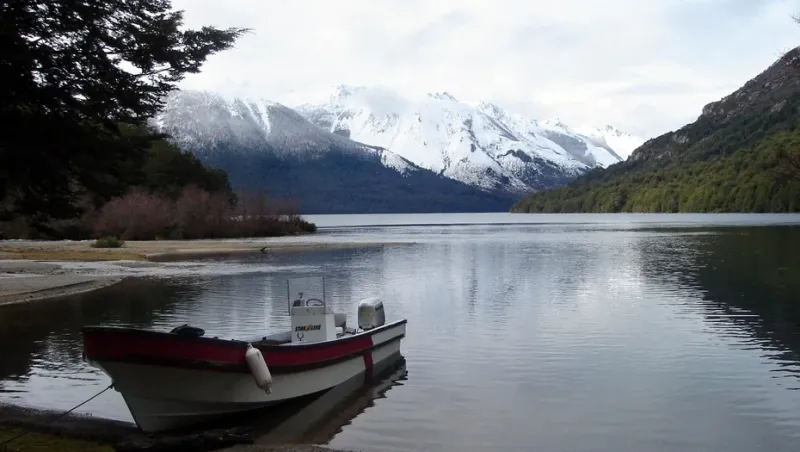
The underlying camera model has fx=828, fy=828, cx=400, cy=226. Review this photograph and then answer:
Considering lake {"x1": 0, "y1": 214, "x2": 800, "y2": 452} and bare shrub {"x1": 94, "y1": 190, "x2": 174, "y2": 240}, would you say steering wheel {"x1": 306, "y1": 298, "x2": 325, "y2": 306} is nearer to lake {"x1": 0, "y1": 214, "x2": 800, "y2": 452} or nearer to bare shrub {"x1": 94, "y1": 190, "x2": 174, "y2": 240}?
lake {"x1": 0, "y1": 214, "x2": 800, "y2": 452}

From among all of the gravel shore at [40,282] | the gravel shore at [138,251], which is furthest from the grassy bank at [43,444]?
the gravel shore at [138,251]

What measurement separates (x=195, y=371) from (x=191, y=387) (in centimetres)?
43

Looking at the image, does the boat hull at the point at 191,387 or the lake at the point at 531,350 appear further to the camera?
the lake at the point at 531,350

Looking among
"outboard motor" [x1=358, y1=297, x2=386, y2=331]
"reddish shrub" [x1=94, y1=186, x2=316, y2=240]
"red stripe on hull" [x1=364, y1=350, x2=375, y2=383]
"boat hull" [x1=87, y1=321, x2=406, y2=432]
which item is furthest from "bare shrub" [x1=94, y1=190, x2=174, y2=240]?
"boat hull" [x1=87, y1=321, x2=406, y2=432]

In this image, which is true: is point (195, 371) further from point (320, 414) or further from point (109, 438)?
point (320, 414)

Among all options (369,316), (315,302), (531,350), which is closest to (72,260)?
(369,316)

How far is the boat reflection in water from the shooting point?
58.0 ft

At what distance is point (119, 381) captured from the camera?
1641 centimetres

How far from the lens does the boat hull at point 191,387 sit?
16281 mm

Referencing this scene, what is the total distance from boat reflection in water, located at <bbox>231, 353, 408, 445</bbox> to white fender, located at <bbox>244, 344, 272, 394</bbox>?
107 centimetres

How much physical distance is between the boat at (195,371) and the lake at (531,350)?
1530mm

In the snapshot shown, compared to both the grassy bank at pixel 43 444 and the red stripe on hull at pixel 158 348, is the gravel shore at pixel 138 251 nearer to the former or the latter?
the grassy bank at pixel 43 444

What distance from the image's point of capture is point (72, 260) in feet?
238

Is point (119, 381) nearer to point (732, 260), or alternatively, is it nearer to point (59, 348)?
point (59, 348)
